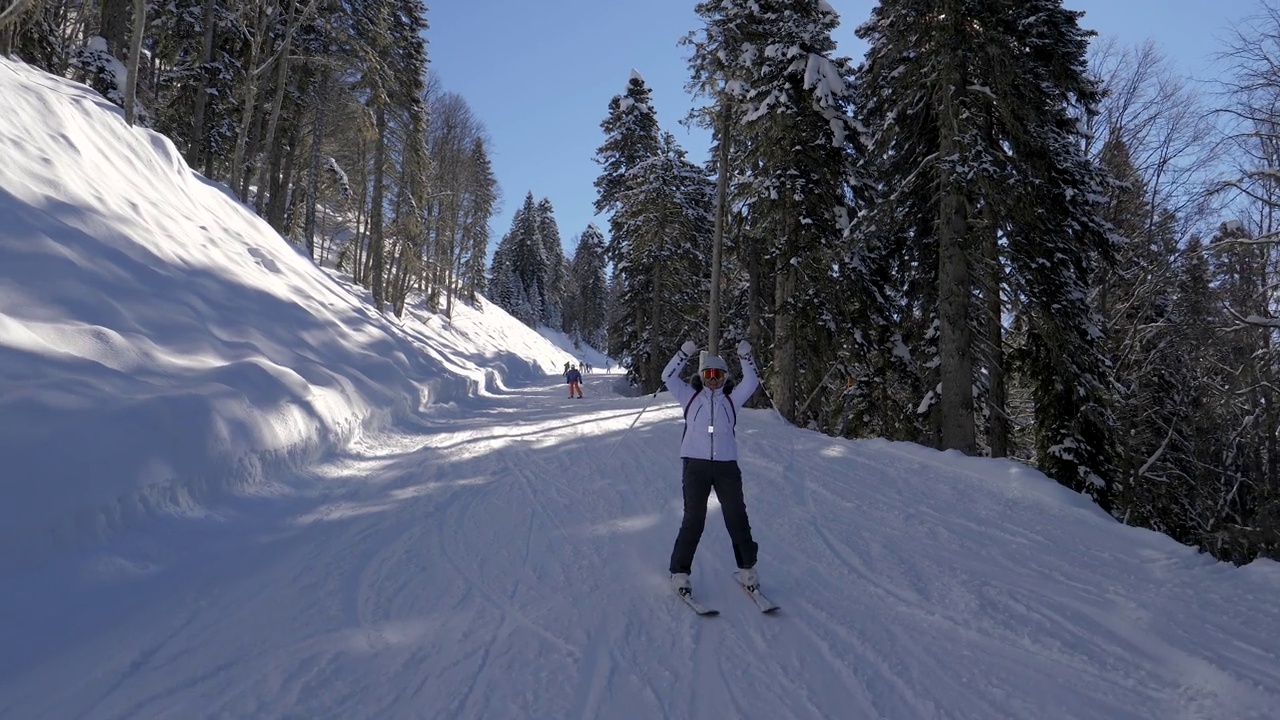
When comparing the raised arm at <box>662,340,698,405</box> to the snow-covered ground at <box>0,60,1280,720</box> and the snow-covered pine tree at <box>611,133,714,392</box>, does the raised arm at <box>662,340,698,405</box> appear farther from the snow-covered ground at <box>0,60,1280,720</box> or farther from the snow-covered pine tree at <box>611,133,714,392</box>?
the snow-covered pine tree at <box>611,133,714,392</box>

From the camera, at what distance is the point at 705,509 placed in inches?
176

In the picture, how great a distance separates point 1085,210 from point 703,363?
32.5ft

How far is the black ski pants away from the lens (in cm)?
439

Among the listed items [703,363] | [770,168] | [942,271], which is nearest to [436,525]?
[703,363]

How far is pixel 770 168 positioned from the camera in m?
13.9

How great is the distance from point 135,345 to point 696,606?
20.8ft

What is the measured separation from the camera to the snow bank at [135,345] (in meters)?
4.12

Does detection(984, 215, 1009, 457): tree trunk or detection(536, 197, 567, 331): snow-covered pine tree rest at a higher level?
detection(536, 197, 567, 331): snow-covered pine tree

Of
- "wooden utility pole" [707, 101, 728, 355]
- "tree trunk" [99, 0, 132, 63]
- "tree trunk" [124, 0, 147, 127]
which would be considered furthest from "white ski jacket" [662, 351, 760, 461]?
"tree trunk" [99, 0, 132, 63]

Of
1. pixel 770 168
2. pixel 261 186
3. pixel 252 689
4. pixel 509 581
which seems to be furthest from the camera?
pixel 261 186

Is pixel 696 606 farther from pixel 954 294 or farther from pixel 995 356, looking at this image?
pixel 995 356

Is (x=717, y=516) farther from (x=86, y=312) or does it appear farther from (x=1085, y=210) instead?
(x=1085, y=210)

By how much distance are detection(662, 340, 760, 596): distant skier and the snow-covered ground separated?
0.34 m

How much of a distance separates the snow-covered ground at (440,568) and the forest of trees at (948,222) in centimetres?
331
